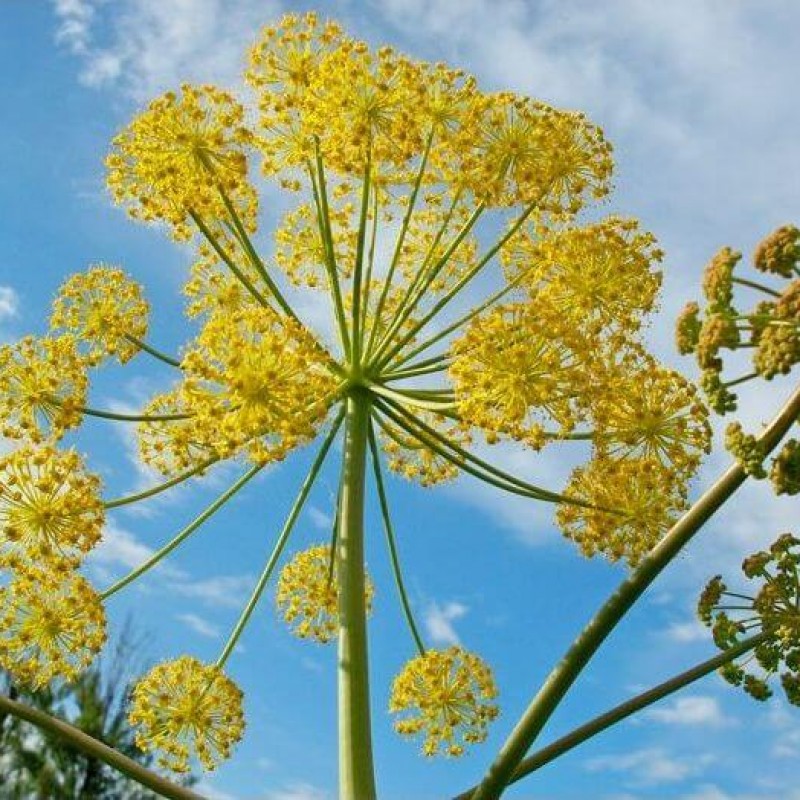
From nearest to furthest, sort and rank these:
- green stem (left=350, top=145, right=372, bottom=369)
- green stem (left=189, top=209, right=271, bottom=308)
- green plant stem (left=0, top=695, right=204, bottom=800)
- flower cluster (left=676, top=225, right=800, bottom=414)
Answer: flower cluster (left=676, top=225, right=800, bottom=414), green plant stem (left=0, top=695, right=204, bottom=800), green stem (left=350, top=145, right=372, bottom=369), green stem (left=189, top=209, right=271, bottom=308)

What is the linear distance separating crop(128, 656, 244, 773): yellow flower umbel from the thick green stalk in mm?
1222

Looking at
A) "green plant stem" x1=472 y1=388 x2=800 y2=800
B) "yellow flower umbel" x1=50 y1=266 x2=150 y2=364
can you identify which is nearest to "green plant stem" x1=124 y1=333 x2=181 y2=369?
"yellow flower umbel" x1=50 y1=266 x2=150 y2=364

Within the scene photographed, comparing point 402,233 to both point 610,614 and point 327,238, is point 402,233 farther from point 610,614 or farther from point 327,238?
point 610,614

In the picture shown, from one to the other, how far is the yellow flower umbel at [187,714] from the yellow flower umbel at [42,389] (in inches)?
72.3

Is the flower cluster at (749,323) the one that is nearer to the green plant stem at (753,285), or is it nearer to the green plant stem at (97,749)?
the green plant stem at (753,285)

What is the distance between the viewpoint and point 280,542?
25.5 ft

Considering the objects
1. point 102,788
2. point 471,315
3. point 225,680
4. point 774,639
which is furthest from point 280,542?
point 102,788

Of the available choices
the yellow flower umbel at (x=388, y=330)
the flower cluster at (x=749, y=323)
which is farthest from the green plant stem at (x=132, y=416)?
the flower cluster at (x=749, y=323)

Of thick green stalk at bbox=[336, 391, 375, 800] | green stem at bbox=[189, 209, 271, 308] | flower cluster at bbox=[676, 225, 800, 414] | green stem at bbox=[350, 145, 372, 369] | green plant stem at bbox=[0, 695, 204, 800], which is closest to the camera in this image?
flower cluster at bbox=[676, 225, 800, 414]

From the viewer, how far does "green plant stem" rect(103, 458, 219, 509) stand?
24.8 ft

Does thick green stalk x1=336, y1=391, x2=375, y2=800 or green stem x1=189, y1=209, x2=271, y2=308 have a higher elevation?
green stem x1=189, y1=209, x2=271, y2=308

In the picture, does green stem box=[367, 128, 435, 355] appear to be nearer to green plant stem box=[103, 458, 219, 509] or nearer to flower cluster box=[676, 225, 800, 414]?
green plant stem box=[103, 458, 219, 509]

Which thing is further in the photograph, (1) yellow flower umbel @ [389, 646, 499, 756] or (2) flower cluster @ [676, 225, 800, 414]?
(1) yellow flower umbel @ [389, 646, 499, 756]

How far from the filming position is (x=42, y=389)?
8.08 metres
